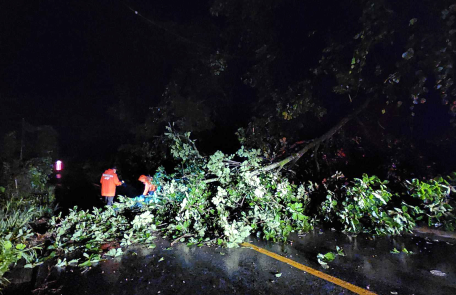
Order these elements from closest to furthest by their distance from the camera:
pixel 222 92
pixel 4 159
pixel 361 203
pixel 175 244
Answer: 1. pixel 175 244
2. pixel 361 203
3. pixel 4 159
4. pixel 222 92

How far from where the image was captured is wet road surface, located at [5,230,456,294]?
3000 millimetres

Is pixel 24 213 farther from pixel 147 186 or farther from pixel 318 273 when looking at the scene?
pixel 318 273

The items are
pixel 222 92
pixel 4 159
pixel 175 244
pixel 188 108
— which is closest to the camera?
pixel 175 244

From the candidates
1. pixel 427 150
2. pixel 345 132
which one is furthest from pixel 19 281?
pixel 427 150

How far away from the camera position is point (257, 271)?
338 cm

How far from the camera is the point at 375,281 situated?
3.10 meters

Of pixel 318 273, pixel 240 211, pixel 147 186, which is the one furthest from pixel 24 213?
pixel 318 273

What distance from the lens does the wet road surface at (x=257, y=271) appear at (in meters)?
3.00

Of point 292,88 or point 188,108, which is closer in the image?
point 292,88

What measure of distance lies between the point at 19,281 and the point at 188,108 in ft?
26.0

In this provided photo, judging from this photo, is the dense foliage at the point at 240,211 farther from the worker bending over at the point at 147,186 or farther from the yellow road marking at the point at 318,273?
the worker bending over at the point at 147,186

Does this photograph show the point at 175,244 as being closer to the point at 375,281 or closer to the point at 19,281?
the point at 19,281

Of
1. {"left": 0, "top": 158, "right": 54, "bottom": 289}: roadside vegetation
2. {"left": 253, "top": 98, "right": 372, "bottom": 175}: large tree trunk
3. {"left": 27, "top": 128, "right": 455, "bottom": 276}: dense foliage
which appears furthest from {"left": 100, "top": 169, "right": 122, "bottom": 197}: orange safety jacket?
{"left": 253, "top": 98, "right": 372, "bottom": 175}: large tree trunk

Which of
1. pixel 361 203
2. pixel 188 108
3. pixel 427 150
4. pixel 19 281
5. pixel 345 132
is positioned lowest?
pixel 19 281
